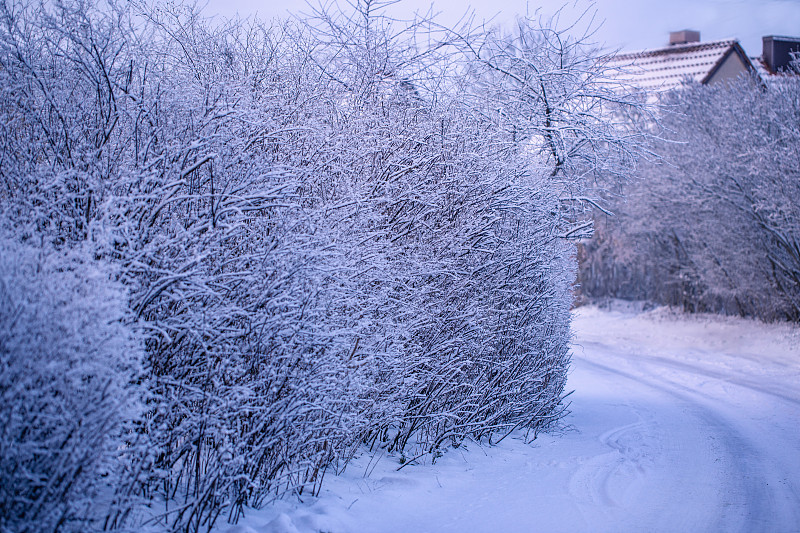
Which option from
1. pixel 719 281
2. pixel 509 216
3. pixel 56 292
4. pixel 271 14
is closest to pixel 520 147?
pixel 509 216

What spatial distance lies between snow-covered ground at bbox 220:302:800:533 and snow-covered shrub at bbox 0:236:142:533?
1.17 m

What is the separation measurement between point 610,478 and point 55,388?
4759 mm

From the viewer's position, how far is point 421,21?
754 centimetres

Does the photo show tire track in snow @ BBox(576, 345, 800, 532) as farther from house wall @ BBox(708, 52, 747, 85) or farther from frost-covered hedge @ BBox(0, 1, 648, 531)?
house wall @ BBox(708, 52, 747, 85)

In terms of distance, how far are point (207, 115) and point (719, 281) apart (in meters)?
19.4

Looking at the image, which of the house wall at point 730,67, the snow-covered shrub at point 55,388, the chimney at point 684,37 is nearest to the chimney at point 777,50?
the house wall at point 730,67

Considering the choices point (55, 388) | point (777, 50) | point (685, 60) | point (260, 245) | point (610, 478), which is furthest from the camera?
point (685, 60)

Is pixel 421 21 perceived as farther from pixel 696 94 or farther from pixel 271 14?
pixel 696 94

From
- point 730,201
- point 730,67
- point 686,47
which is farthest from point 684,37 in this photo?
point 730,201

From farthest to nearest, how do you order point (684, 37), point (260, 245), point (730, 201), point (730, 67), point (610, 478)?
point (684, 37) < point (730, 67) < point (730, 201) < point (610, 478) < point (260, 245)

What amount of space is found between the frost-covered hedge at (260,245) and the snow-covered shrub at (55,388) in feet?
0.09

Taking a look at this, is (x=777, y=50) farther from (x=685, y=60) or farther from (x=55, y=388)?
(x=55, y=388)

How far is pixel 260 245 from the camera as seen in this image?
4059mm

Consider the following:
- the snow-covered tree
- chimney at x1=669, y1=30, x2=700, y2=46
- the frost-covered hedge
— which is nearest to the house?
chimney at x1=669, y1=30, x2=700, y2=46
